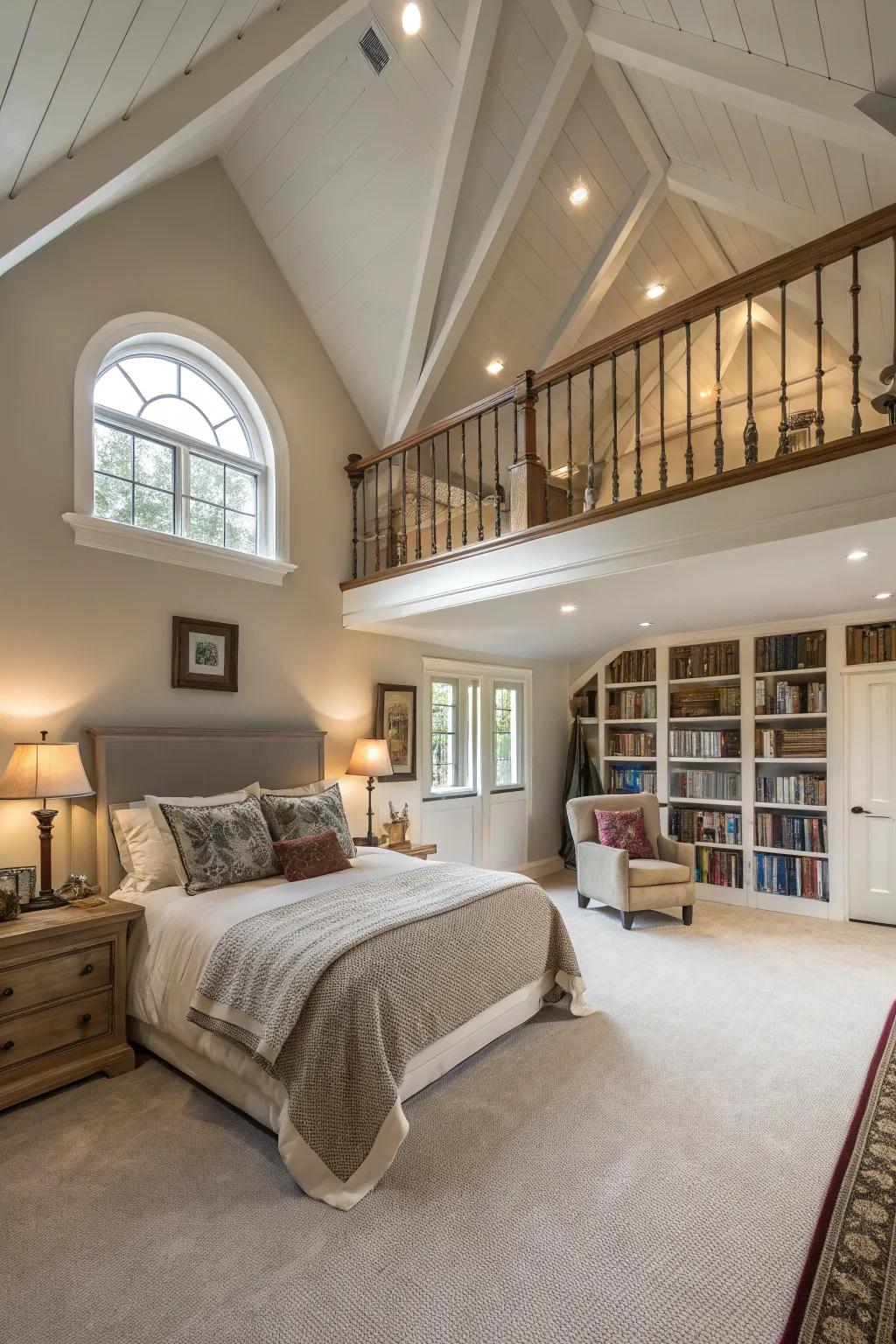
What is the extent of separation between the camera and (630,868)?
4527 millimetres

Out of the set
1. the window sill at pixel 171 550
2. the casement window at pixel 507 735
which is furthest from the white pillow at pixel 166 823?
the casement window at pixel 507 735

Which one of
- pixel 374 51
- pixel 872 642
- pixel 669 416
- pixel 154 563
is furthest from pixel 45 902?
pixel 669 416

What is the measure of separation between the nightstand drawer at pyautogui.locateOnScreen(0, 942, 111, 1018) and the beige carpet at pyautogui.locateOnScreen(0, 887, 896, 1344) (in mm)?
371

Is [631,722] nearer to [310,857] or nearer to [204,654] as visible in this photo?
[310,857]

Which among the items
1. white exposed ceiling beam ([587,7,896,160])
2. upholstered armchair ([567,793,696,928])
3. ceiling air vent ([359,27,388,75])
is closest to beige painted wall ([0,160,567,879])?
ceiling air vent ([359,27,388,75])

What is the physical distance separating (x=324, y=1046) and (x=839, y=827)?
4.13 meters

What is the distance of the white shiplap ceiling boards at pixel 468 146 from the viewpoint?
254 centimetres

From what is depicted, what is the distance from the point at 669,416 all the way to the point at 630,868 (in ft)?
14.2

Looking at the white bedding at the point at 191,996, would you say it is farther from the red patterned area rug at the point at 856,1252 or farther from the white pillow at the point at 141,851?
the red patterned area rug at the point at 856,1252

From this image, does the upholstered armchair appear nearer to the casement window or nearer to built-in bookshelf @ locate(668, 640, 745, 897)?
built-in bookshelf @ locate(668, 640, 745, 897)

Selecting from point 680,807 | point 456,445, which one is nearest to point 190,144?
point 456,445

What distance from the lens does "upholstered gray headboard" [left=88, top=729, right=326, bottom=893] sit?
324 centimetres

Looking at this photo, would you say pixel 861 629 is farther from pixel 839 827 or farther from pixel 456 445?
pixel 456 445

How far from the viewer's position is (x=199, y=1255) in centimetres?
172
